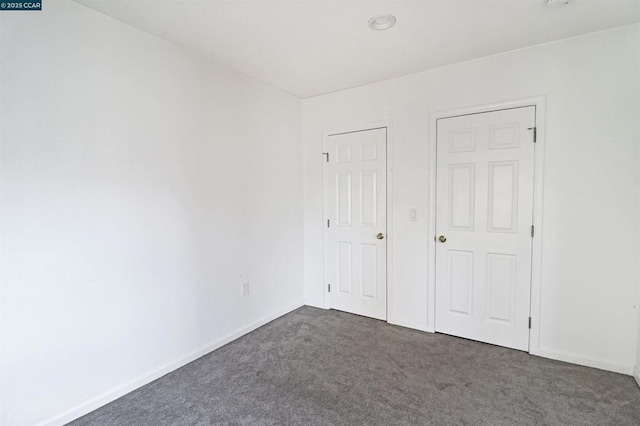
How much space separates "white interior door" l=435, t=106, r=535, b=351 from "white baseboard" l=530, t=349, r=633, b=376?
6.4 inches

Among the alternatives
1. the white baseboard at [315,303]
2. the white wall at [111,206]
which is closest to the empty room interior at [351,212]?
the white wall at [111,206]

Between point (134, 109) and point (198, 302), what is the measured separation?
1.58 metres

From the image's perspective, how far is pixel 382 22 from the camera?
85.4 inches

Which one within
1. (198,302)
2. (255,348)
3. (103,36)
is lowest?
(255,348)

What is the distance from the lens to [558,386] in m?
2.22

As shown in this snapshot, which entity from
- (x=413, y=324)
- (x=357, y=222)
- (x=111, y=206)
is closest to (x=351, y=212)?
(x=357, y=222)

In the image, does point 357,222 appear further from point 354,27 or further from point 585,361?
point 585,361

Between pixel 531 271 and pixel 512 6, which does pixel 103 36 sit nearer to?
pixel 512 6

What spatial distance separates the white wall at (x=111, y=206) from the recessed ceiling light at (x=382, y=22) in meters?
1.41

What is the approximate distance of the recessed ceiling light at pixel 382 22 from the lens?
2.11 m

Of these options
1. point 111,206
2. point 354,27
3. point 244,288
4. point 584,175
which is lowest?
point 244,288

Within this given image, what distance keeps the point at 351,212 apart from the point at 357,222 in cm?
13

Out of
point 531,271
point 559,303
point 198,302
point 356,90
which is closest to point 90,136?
point 198,302

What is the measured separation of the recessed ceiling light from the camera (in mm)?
2109
